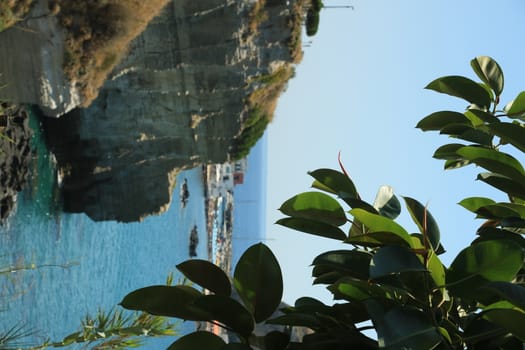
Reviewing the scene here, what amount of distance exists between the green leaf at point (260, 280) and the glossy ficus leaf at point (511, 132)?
1.20m

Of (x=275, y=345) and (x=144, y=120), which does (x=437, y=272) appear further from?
(x=144, y=120)

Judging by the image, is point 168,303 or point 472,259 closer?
point 472,259

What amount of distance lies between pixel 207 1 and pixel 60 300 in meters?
13.2

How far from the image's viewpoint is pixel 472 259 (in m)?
1.72

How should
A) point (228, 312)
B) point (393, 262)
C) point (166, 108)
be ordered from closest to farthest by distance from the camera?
point (393, 262) < point (228, 312) < point (166, 108)

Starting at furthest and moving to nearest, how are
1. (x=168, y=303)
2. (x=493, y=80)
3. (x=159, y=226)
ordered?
(x=159, y=226) → (x=493, y=80) → (x=168, y=303)

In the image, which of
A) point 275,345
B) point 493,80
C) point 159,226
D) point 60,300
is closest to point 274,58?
point 60,300

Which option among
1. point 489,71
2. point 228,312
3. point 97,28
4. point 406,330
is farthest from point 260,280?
point 97,28

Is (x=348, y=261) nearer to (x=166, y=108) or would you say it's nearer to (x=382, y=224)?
(x=382, y=224)

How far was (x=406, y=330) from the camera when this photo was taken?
156 centimetres

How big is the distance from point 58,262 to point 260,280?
20.8 metres

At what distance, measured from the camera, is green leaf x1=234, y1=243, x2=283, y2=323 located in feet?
6.36

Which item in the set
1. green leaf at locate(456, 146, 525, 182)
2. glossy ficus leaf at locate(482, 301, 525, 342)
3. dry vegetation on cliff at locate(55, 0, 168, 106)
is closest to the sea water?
dry vegetation on cliff at locate(55, 0, 168, 106)

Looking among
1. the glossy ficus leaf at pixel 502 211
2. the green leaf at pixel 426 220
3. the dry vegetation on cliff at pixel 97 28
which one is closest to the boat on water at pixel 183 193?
the dry vegetation on cliff at pixel 97 28
